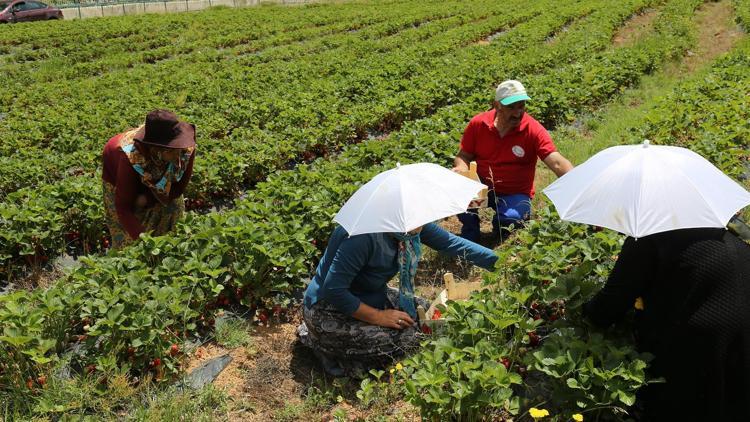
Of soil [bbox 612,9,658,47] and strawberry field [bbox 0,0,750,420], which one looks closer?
strawberry field [bbox 0,0,750,420]

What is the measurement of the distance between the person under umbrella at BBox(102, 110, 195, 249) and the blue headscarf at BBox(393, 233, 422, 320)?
1.82 m

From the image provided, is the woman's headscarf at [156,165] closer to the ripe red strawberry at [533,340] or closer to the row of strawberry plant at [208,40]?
the ripe red strawberry at [533,340]

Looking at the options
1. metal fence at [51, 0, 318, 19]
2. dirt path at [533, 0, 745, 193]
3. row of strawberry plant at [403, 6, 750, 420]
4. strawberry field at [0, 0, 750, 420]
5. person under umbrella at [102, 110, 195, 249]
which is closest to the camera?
row of strawberry plant at [403, 6, 750, 420]

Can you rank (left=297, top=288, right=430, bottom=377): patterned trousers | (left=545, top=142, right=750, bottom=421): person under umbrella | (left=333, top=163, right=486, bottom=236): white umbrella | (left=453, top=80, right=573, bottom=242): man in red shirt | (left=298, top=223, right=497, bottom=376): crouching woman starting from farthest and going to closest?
1. (left=453, top=80, right=573, bottom=242): man in red shirt
2. (left=297, top=288, right=430, bottom=377): patterned trousers
3. (left=298, top=223, right=497, bottom=376): crouching woman
4. (left=333, top=163, right=486, bottom=236): white umbrella
5. (left=545, top=142, right=750, bottom=421): person under umbrella

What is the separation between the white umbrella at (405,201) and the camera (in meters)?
3.50

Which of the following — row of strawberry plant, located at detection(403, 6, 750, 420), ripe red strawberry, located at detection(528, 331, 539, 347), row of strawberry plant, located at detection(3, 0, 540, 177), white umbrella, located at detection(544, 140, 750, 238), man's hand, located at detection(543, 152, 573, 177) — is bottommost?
row of strawberry plant, located at detection(3, 0, 540, 177)

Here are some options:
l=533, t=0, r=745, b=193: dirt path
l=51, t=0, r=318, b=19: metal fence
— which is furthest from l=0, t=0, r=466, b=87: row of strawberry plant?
l=533, t=0, r=745, b=193: dirt path

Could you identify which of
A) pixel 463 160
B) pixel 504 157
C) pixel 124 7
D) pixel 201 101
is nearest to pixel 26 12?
pixel 124 7

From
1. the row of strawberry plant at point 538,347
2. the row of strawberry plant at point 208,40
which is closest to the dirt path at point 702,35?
the row of strawberry plant at point 538,347

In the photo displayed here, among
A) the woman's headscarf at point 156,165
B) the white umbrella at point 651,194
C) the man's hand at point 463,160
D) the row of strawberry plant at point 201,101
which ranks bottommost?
the row of strawberry plant at point 201,101

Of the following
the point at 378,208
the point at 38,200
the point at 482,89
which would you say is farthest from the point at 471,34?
the point at 378,208

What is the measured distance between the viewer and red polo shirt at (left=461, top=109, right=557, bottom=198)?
18.2 ft

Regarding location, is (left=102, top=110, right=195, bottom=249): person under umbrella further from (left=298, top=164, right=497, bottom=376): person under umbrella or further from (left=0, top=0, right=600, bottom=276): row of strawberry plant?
(left=298, top=164, right=497, bottom=376): person under umbrella

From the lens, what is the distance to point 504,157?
5715 mm
